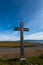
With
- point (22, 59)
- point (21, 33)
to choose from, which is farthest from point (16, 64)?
point (21, 33)

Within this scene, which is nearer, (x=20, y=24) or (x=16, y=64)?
(x=16, y=64)

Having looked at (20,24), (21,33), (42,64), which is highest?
(20,24)

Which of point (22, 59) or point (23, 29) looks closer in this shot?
point (22, 59)

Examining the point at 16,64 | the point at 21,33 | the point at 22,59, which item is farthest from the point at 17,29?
the point at 16,64

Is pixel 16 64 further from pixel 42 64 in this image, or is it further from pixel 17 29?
pixel 17 29

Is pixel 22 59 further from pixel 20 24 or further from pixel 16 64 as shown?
pixel 20 24

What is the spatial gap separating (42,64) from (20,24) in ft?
12.3

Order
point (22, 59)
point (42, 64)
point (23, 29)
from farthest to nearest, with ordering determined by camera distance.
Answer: point (23, 29), point (22, 59), point (42, 64)

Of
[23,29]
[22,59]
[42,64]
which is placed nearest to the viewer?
[42,64]

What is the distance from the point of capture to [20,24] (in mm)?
11008

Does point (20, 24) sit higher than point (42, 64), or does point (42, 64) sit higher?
point (20, 24)

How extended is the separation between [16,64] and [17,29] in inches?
123

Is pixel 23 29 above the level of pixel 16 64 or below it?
above

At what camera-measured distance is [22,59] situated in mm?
10430
